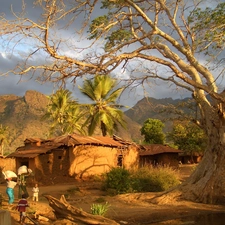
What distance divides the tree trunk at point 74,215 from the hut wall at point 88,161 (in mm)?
12997

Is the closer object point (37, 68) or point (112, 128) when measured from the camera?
point (37, 68)

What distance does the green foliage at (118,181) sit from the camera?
704 inches

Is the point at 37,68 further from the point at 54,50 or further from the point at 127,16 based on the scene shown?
the point at 127,16

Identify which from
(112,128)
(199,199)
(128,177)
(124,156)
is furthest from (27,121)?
(199,199)

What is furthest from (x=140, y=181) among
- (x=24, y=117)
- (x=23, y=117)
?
(x=23, y=117)

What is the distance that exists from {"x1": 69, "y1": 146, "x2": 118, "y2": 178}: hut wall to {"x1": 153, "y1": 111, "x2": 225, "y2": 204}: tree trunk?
9.49 m

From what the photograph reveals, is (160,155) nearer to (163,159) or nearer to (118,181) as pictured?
(163,159)

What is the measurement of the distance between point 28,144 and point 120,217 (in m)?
16.8

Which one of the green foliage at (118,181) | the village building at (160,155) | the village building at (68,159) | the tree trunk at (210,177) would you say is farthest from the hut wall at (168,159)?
the tree trunk at (210,177)

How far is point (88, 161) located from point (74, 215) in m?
13.8

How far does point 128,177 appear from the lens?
18.5 m

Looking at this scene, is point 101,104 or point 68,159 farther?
point 101,104

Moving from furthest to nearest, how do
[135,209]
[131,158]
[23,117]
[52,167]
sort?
[23,117] → [131,158] → [52,167] → [135,209]

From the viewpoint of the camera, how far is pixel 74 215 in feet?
32.5
